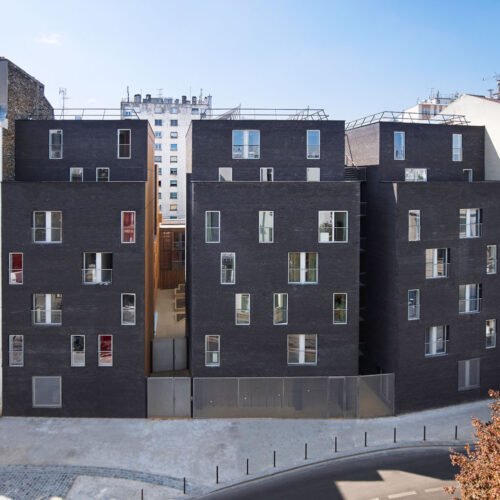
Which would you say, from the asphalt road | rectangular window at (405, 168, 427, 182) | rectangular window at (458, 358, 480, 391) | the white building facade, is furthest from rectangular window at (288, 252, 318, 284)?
the white building facade

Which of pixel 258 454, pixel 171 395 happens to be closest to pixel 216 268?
pixel 171 395

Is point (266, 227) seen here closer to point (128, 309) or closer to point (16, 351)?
point (128, 309)

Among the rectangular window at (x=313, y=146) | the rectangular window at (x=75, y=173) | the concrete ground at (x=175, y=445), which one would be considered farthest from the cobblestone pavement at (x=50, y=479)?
the rectangular window at (x=313, y=146)

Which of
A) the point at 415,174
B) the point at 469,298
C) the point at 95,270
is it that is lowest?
the point at 469,298

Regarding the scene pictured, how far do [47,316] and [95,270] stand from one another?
339cm

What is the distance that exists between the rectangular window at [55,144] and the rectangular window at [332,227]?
1450 centimetres

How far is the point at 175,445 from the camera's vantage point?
982 inches

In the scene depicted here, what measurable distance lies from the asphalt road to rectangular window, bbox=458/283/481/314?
8.61 m

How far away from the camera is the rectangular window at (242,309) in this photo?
28.2 meters

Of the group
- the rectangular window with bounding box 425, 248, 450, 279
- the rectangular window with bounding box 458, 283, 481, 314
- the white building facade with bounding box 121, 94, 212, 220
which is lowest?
the rectangular window with bounding box 458, 283, 481, 314

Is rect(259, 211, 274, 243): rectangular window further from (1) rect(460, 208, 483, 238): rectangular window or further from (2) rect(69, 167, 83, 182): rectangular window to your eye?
(1) rect(460, 208, 483, 238): rectangular window

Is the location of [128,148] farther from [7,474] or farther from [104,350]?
[7,474]

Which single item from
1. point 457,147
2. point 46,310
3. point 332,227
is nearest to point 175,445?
point 46,310

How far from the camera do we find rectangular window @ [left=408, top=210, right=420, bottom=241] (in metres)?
28.6
